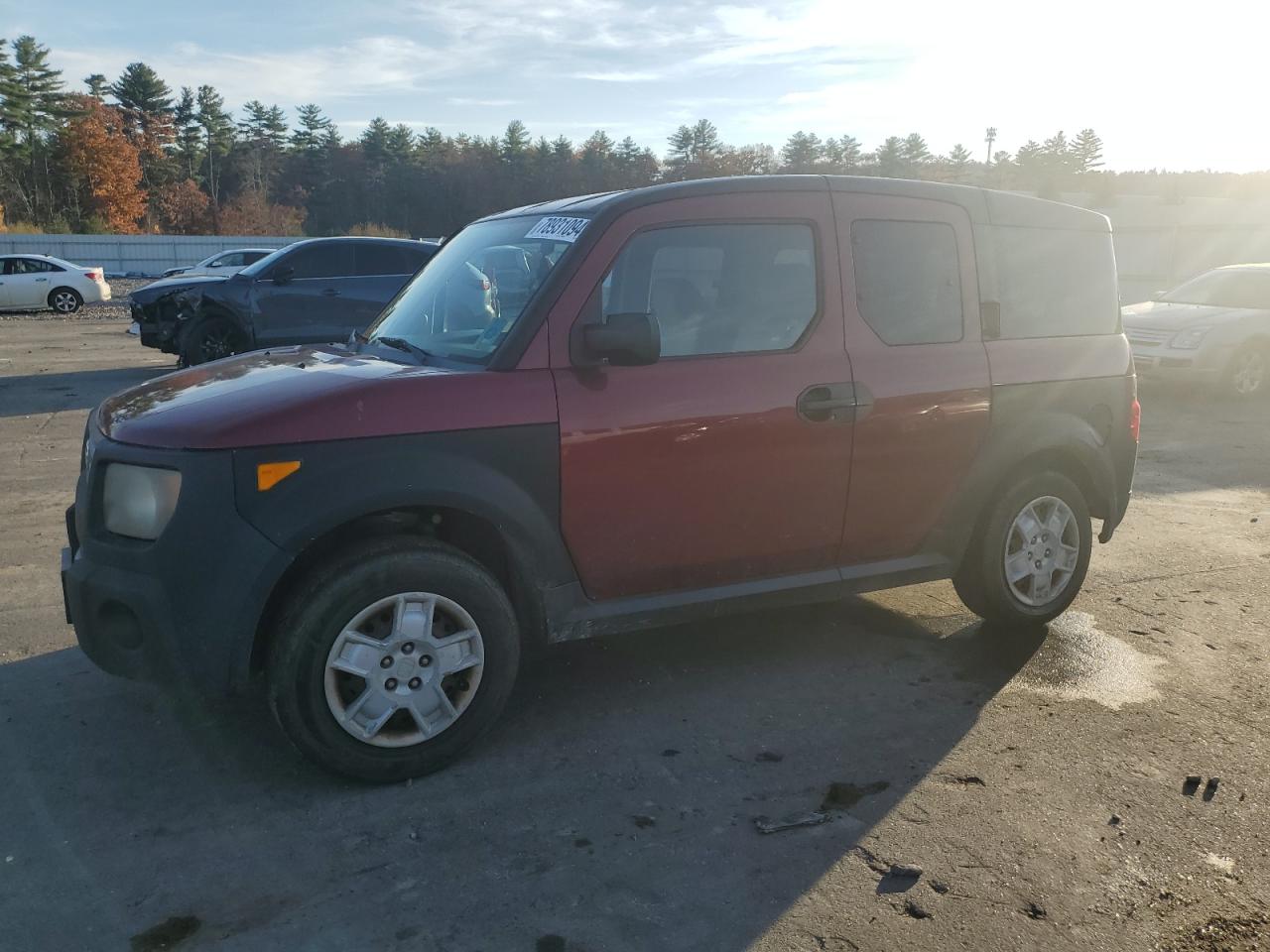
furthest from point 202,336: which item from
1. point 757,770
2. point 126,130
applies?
point 126,130

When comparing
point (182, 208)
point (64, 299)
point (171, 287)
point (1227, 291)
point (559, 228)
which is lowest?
point (1227, 291)

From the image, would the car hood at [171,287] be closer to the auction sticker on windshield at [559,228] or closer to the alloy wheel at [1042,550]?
the auction sticker on windshield at [559,228]

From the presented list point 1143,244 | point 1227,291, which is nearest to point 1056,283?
point 1227,291

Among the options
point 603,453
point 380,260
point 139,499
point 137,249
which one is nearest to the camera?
point 139,499

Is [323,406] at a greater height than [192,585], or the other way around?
[323,406]

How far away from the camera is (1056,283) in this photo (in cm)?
503

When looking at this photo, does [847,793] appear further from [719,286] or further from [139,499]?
[139,499]

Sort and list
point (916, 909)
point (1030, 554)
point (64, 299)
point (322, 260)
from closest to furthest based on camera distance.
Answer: point (916, 909)
point (1030, 554)
point (322, 260)
point (64, 299)

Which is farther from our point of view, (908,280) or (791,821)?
(908,280)

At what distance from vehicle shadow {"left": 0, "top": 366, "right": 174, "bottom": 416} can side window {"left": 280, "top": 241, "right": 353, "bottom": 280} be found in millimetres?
2310

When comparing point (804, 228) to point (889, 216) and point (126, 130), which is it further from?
point (126, 130)

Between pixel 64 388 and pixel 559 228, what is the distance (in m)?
11.0

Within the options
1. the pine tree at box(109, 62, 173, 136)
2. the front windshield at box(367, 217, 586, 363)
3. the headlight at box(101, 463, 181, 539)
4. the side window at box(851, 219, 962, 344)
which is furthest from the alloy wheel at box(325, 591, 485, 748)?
the pine tree at box(109, 62, 173, 136)

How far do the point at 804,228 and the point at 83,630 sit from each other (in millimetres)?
3037
